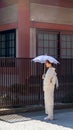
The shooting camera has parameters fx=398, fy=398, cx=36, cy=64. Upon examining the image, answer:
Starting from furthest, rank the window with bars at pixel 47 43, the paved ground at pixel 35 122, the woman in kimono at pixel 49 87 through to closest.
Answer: the window with bars at pixel 47 43, the woman in kimono at pixel 49 87, the paved ground at pixel 35 122

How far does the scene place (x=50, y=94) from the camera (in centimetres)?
1196

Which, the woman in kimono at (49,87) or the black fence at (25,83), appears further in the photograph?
the black fence at (25,83)

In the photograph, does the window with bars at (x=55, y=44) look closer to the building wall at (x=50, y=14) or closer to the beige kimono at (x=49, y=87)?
the building wall at (x=50, y=14)

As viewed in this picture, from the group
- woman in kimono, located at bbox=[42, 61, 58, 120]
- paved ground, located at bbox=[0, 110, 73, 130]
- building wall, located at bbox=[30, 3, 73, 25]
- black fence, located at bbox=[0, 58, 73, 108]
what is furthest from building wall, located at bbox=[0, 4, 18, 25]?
woman in kimono, located at bbox=[42, 61, 58, 120]

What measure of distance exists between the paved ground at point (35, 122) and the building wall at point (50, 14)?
4970 millimetres

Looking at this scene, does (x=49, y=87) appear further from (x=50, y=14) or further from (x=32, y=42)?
(x=50, y=14)

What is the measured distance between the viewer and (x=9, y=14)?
17.3 meters

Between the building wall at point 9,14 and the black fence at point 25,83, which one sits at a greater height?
the building wall at point 9,14

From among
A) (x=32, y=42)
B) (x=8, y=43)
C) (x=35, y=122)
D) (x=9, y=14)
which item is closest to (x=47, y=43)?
(x=32, y=42)

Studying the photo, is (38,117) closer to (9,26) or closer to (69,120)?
(69,120)

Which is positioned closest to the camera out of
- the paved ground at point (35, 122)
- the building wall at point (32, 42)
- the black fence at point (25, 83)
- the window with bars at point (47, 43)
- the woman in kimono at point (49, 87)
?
the paved ground at point (35, 122)

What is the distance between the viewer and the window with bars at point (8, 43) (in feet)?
56.5

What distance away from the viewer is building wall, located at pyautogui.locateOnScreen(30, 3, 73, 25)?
1681 cm

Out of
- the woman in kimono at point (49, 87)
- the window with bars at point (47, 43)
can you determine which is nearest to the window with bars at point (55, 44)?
the window with bars at point (47, 43)
